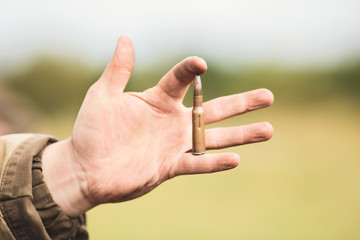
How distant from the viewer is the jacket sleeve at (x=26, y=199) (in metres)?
2.87

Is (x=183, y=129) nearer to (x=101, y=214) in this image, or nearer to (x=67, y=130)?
(x=101, y=214)

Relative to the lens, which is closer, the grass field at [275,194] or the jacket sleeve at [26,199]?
the jacket sleeve at [26,199]

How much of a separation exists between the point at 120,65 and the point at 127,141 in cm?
57

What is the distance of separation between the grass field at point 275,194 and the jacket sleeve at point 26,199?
12.0 m

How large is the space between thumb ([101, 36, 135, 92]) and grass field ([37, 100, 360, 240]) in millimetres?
12263

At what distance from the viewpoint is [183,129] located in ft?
11.8

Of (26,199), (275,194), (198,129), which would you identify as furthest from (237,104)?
(275,194)

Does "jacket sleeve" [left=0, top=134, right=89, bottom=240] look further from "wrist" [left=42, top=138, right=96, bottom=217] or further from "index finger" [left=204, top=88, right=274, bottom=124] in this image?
"index finger" [left=204, top=88, right=274, bottom=124]

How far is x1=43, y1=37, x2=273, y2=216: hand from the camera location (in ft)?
10.5

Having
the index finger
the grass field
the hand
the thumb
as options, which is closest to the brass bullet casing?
the hand

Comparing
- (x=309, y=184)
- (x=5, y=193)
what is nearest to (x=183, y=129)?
(x=5, y=193)

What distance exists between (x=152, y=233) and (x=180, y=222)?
1.72 m

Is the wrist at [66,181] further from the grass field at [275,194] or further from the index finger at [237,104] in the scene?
the grass field at [275,194]

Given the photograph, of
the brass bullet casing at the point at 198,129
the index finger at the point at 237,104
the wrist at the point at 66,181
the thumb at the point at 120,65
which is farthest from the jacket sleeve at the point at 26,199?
the index finger at the point at 237,104
